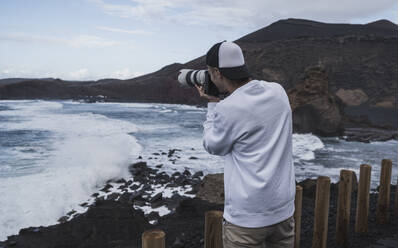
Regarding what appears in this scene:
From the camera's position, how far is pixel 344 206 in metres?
3.99

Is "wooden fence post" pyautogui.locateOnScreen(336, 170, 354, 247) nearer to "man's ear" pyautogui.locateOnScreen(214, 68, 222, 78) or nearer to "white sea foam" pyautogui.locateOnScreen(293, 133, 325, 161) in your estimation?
"man's ear" pyautogui.locateOnScreen(214, 68, 222, 78)

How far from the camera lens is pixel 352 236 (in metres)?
4.52

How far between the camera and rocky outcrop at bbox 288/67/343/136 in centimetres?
2386

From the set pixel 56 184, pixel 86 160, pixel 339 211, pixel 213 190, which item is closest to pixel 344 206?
pixel 339 211

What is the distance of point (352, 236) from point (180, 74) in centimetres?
338

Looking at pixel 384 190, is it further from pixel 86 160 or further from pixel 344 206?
pixel 86 160

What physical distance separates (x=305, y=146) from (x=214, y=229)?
18.8 metres

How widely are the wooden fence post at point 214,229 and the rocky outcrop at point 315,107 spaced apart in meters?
24.1

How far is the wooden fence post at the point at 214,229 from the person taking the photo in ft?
6.98

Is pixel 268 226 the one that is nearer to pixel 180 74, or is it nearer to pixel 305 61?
pixel 180 74

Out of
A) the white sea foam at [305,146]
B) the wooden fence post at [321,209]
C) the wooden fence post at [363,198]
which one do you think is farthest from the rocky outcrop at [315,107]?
the wooden fence post at [321,209]

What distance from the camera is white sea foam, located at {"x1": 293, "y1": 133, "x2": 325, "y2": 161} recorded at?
16953 millimetres

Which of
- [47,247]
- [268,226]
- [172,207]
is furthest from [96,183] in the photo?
[268,226]

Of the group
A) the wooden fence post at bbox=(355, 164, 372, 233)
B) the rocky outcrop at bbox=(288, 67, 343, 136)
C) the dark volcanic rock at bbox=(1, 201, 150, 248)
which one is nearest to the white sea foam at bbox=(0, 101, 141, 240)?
the dark volcanic rock at bbox=(1, 201, 150, 248)
